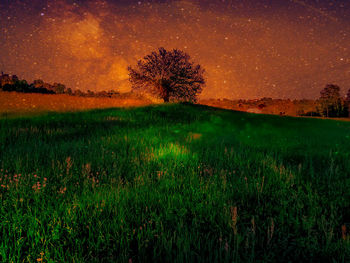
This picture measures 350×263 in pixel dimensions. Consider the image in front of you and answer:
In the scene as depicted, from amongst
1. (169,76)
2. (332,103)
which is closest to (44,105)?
(169,76)

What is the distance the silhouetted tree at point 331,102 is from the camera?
83250 mm

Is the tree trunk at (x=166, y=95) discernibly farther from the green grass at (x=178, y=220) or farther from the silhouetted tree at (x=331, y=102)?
the silhouetted tree at (x=331, y=102)

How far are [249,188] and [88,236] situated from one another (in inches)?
101

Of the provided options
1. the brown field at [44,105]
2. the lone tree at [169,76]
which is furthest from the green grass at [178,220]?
the lone tree at [169,76]

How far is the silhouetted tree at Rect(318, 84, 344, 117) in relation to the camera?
83.2m

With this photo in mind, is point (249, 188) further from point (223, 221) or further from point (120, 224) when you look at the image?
point (120, 224)

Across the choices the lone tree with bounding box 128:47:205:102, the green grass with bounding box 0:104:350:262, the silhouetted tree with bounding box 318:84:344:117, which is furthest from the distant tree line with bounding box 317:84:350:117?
the green grass with bounding box 0:104:350:262

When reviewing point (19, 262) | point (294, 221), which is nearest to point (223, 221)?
point (294, 221)

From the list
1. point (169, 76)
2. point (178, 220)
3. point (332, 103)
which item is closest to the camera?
point (178, 220)

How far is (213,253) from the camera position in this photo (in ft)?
7.48

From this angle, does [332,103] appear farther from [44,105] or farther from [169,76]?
[44,105]

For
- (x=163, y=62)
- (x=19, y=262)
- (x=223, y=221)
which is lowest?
(x=19, y=262)

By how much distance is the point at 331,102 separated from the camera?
84.2m

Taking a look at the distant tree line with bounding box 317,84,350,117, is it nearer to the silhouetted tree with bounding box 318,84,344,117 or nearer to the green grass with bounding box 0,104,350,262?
the silhouetted tree with bounding box 318,84,344,117
